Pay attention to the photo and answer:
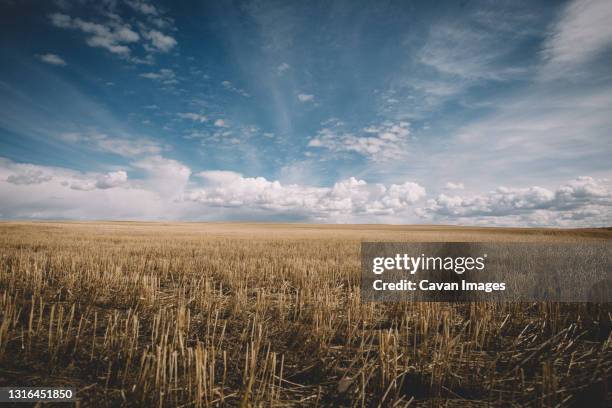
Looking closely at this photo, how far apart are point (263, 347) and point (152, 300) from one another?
2.84 m

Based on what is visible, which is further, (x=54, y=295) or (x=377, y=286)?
(x=377, y=286)

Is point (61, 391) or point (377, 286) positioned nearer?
point (61, 391)

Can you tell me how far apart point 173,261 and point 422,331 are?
28.9 ft

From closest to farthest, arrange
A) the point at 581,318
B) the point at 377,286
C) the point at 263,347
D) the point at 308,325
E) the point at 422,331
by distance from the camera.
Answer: the point at 263,347
the point at 422,331
the point at 308,325
the point at 581,318
the point at 377,286

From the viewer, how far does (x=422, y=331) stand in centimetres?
414

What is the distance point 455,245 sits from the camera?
51.2 ft

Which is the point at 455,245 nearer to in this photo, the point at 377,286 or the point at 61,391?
the point at 377,286

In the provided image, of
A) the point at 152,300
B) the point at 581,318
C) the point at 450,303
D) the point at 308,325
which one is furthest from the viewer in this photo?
the point at 450,303

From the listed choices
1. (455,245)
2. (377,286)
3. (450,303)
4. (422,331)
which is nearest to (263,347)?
(422,331)

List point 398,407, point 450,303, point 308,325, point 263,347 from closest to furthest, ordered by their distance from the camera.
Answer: point 398,407
point 263,347
point 308,325
point 450,303

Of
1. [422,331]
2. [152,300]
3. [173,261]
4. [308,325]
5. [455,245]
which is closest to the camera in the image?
[422,331]

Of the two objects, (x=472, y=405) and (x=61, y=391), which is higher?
(x=61, y=391)

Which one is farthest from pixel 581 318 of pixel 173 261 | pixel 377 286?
pixel 173 261

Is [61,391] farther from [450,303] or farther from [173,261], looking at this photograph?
[173,261]
